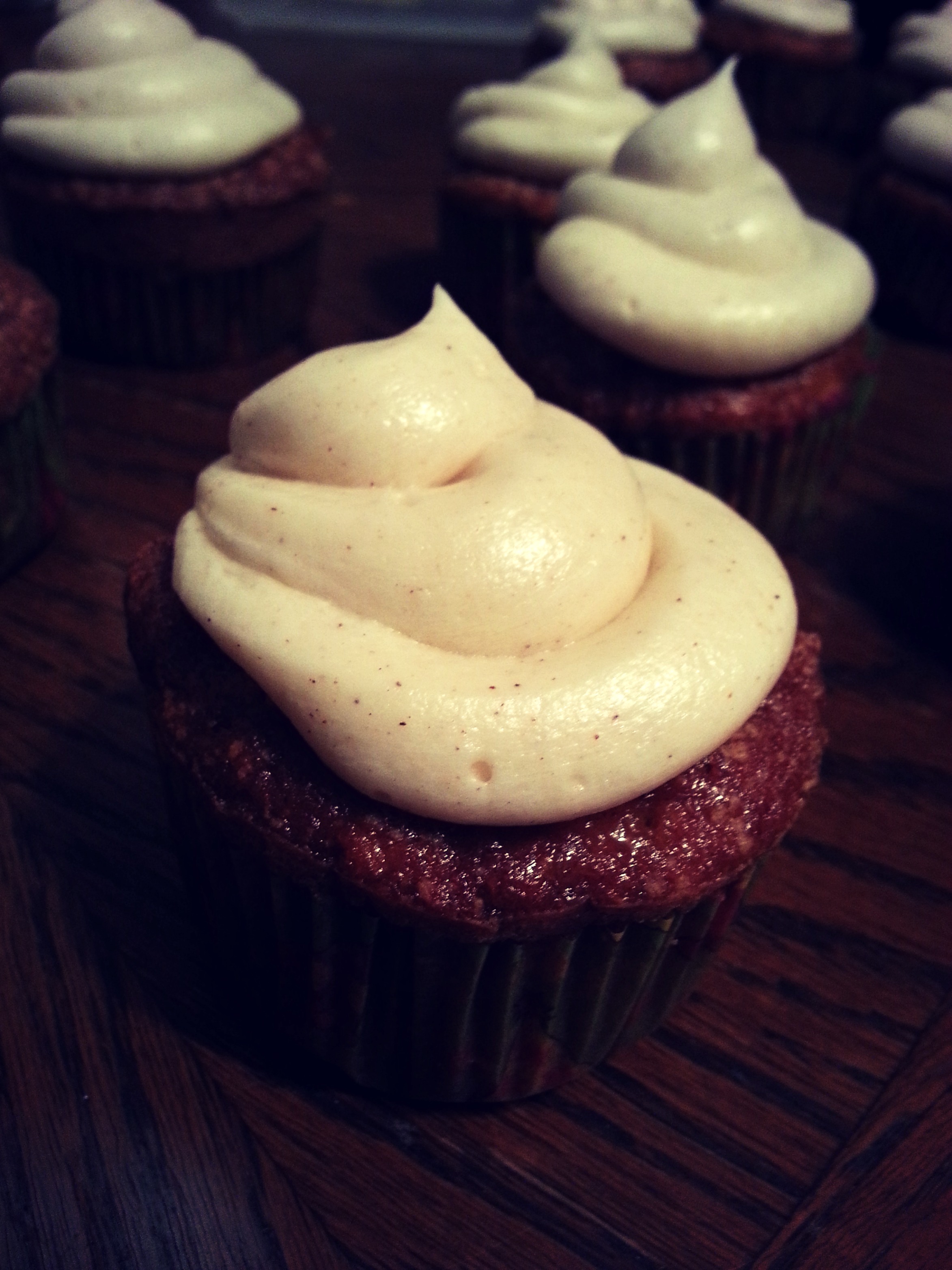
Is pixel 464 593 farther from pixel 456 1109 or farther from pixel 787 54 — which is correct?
pixel 787 54

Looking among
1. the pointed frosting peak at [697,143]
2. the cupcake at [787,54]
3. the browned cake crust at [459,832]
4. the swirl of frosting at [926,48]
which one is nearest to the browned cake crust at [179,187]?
the pointed frosting peak at [697,143]

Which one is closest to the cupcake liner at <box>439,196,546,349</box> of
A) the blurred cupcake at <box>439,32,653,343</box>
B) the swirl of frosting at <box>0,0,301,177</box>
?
the blurred cupcake at <box>439,32,653,343</box>

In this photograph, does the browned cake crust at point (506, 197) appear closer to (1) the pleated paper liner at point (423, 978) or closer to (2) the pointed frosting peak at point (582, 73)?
(2) the pointed frosting peak at point (582, 73)

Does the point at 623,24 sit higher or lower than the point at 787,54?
higher

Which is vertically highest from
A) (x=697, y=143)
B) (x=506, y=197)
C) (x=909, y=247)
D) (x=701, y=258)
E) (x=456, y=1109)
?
(x=697, y=143)

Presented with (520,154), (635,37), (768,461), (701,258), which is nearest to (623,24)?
(635,37)

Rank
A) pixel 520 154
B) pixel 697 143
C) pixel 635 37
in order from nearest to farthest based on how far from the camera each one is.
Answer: pixel 697 143, pixel 520 154, pixel 635 37
